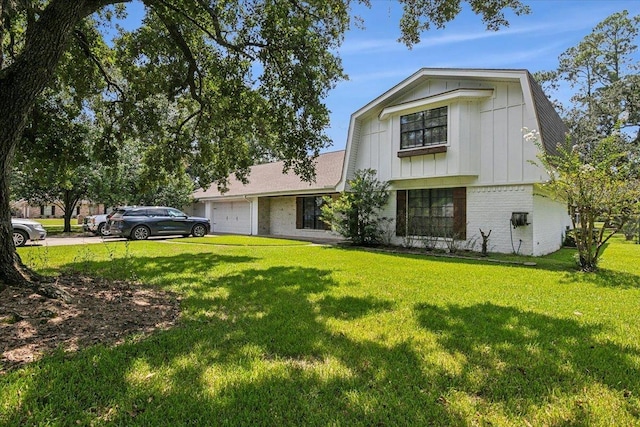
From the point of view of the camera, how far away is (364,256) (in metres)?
10.6

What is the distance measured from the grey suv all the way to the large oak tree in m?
5.36

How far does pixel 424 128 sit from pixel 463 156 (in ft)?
5.98

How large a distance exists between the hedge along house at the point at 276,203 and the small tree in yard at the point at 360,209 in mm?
2310

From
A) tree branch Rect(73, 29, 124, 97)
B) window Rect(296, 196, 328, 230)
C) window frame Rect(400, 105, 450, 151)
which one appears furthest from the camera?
window Rect(296, 196, 328, 230)

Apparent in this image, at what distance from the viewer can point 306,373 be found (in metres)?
2.90

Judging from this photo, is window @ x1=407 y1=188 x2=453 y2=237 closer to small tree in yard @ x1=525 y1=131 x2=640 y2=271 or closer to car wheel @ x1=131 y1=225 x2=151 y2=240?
small tree in yard @ x1=525 y1=131 x2=640 y2=271

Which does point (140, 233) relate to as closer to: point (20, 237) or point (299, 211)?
point (20, 237)

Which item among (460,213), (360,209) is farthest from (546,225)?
(360,209)

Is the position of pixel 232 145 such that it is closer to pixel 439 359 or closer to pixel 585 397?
pixel 439 359

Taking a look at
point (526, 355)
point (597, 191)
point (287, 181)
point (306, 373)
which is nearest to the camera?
point (306, 373)

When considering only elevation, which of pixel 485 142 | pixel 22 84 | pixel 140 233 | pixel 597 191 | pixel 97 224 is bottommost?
pixel 140 233

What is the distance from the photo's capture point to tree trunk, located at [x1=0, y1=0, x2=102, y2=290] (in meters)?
4.49

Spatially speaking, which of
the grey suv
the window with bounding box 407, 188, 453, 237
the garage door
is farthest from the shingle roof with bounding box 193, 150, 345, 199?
the window with bounding box 407, 188, 453, 237

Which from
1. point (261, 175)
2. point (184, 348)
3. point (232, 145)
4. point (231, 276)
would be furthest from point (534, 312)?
point (261, 175)
